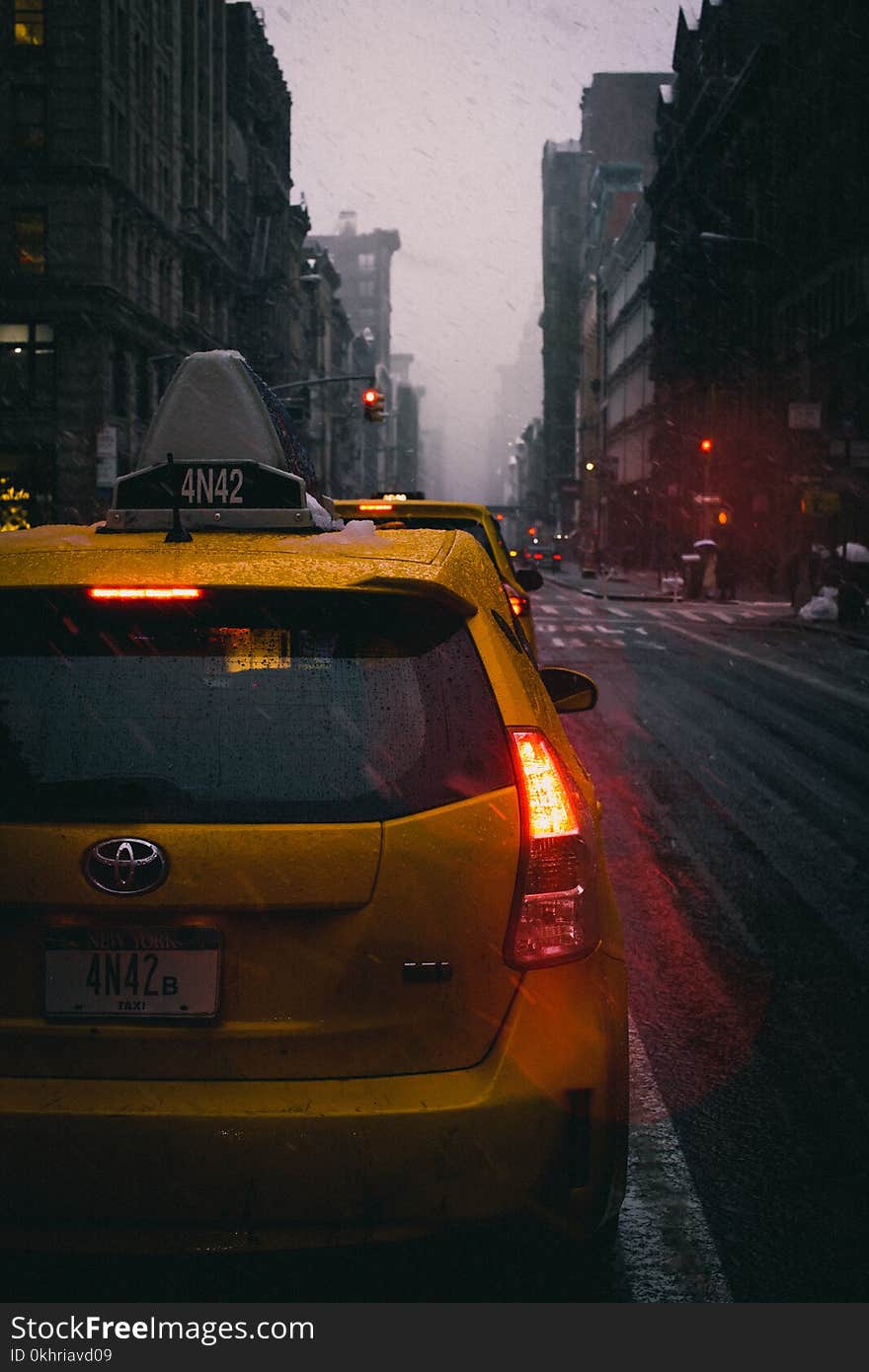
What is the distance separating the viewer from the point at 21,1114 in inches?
109

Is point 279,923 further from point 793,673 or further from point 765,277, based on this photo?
point 765,277

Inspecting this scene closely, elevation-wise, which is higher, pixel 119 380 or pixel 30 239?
pixel 30 239

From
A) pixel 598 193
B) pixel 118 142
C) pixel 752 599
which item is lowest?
pixel 752 599

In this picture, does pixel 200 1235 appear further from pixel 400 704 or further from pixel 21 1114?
pixel 400 704

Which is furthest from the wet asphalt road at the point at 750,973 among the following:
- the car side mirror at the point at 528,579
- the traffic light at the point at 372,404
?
the traffic light at the point at 372,404

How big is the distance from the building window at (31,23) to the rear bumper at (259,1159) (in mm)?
53165

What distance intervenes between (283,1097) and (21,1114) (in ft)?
1.62

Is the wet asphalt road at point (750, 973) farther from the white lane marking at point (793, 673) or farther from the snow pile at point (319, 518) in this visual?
the white lane marking at point (793, 673)

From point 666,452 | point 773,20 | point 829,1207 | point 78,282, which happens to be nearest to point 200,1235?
point 829,1207

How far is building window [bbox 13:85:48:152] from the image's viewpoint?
162 ft

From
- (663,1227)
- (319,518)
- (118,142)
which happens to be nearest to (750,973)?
(663,1227)

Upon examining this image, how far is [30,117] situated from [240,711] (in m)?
52.2

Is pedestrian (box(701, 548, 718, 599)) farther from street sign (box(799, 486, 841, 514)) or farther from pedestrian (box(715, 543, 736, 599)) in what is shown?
street sign (box(799, 486, 841, 514))

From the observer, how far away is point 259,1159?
275 centimetres
